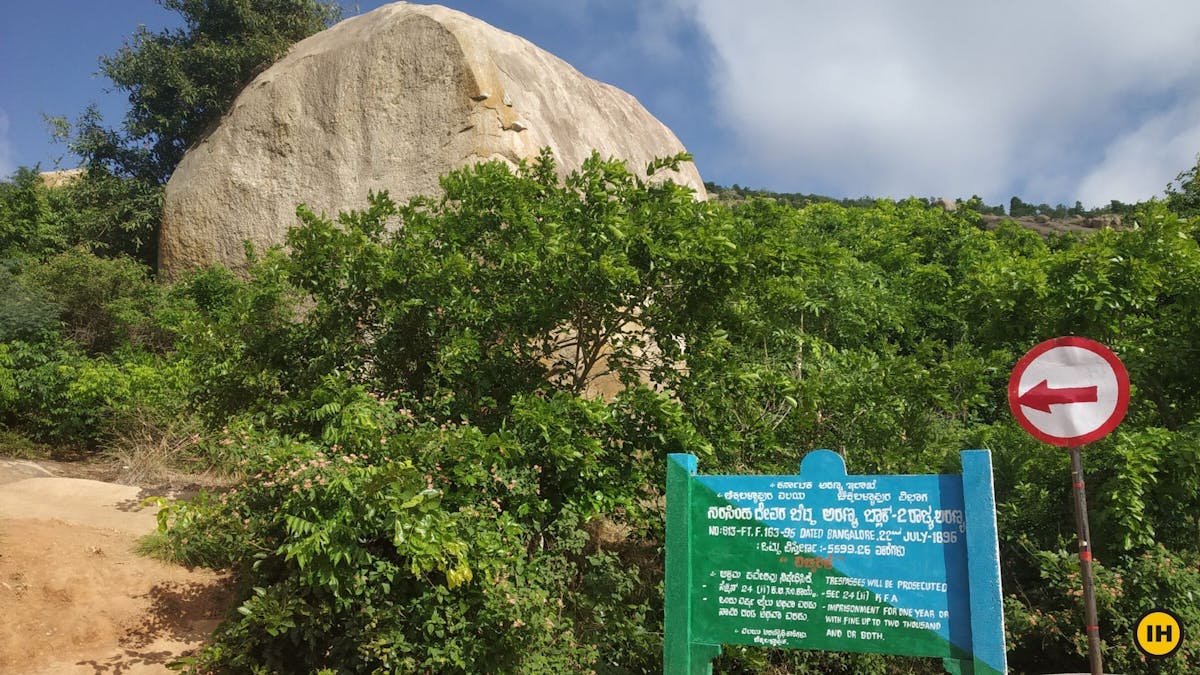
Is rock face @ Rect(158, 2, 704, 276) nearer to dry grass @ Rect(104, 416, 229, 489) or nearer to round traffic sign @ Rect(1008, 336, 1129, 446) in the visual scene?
dry grass @ Rect(104, 416, 229, 489)

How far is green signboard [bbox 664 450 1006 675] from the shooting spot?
4129mm

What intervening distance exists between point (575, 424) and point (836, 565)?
2245 millimetres

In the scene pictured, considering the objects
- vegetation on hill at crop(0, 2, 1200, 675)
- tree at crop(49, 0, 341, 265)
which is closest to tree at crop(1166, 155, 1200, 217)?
vegetation on hill at crop(0, 2, 1200, 675)

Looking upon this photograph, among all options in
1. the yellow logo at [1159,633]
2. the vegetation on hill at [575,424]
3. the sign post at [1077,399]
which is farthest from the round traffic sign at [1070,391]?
the vegetation on hill at [575,424]

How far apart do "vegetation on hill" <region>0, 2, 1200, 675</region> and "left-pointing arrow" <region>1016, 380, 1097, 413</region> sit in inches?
84.9

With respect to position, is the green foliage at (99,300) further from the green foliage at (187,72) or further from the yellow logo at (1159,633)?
the yellow logo at (1159,633)

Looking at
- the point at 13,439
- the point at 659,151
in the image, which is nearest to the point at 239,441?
the point at 13,439

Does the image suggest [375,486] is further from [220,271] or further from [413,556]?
[220,271]

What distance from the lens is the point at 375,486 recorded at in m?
4.75

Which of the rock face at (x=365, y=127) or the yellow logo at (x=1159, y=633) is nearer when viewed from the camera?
the yellow logo at (x=1159, y=633)

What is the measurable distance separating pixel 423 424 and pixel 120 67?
1441 centimetres

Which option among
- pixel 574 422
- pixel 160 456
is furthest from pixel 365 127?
pixel 574 422

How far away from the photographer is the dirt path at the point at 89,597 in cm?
605

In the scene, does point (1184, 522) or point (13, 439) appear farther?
point (13, 439)
